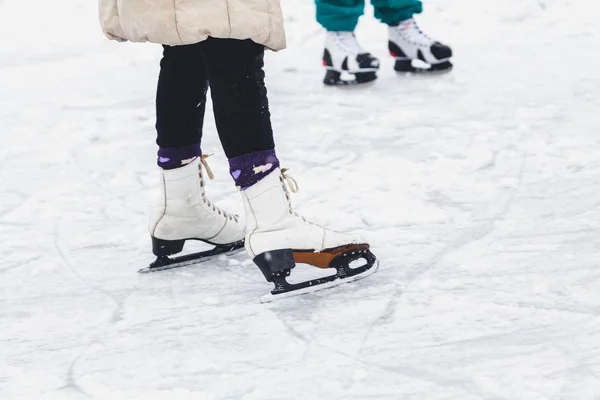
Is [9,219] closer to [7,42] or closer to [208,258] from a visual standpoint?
[208,258]

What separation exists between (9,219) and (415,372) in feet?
4.70

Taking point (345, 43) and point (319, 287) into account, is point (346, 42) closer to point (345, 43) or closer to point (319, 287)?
point (345, 43)

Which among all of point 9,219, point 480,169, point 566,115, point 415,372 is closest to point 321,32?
point 566,115

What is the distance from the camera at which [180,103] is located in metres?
2.02

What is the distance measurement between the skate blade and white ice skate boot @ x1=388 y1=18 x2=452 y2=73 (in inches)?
83.8

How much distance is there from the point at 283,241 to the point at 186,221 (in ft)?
1.05

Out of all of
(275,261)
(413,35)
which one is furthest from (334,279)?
(413,35)

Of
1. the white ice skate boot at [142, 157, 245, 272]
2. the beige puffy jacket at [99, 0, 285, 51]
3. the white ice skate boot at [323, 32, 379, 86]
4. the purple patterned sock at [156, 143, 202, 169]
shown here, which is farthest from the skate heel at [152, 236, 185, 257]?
the white ice skate boot at [323, 32, 379, 86]

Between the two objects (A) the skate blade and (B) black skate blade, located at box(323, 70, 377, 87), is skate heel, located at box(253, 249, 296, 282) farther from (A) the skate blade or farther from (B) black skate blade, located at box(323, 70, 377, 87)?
(B) black skate blade, located at box(323, 70, 377, 87)

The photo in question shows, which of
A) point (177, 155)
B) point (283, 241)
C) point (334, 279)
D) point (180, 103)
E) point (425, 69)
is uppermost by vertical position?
point (180, 103)

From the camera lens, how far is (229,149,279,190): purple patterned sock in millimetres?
1871

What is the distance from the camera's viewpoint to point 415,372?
5.32ft

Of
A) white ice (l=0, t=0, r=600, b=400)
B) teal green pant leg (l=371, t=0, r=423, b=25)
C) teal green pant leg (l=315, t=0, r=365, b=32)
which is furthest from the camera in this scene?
teal green pant leg (l=371, t=0, r=423, b=25)

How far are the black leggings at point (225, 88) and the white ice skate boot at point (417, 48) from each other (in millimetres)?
2194
